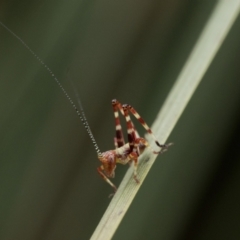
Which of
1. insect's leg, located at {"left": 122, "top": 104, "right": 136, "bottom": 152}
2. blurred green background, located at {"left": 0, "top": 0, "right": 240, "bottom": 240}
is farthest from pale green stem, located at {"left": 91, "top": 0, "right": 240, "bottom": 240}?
insect's leg, located at {"left": 122, "top": 104, "right": 136, "bottom": 152}

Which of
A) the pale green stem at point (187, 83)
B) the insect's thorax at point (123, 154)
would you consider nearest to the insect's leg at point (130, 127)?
the insect's thorax at point (123, 154)

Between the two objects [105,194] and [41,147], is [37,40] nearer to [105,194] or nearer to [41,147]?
[41,147]

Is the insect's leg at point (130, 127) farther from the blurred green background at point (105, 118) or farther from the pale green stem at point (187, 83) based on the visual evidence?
the pale green stem at point (187, 83)

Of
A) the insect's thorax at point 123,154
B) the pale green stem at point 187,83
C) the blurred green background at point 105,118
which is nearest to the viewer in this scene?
the pale green stem at point 187,83

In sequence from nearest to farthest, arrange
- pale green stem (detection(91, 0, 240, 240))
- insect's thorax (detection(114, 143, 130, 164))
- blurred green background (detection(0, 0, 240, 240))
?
pale green stem (detection(91, 0, 240, 240)), blurred green background (detection(0, 0, 240, 240)), insect's thorax (detection(114, 143, 130, 164))

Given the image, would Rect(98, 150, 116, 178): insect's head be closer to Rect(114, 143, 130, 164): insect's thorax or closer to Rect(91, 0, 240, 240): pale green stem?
Rect(114, 143, 130, 164): insect's thorax

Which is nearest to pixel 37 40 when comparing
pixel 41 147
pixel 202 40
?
pixel 41 147

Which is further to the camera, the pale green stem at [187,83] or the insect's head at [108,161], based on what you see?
the insect's head at [108,161]

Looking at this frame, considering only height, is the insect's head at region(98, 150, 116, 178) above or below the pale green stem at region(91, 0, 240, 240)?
below

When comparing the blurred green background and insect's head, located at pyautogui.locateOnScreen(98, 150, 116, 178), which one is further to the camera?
insect's head, located at pyautogui.locateOnScreen(98, 150, 116, 178)
